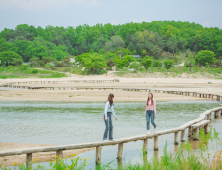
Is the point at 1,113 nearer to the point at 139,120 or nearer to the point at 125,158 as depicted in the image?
the point at 139,120

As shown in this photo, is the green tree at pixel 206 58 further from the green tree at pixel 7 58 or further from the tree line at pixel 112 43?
the green tree at pixel 7 58

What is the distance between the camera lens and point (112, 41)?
445ft

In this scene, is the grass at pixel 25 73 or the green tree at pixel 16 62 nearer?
the grass at pixel 25 73

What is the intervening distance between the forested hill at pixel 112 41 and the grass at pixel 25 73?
76.4ft

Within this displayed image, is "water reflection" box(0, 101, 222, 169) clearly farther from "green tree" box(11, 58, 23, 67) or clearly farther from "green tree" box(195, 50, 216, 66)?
"green tree" box(11, 58, 23, 67)

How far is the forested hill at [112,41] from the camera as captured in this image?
119m

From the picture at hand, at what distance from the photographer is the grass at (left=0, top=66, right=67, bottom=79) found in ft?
263

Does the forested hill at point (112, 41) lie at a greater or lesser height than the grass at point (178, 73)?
greater

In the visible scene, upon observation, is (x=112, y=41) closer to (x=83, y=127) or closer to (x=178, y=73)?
(x=178, y=73)

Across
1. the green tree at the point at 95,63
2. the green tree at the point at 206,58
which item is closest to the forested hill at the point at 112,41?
the green tree at the point at 206,58

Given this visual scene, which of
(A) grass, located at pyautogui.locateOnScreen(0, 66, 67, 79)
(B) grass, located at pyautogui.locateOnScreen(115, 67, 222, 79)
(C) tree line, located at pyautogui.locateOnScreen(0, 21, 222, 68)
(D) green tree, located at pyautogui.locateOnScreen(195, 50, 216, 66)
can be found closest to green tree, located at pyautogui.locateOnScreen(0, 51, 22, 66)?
(C) tree line, located at pyautogui.locateOnScreen(0, 21, 222, 68)

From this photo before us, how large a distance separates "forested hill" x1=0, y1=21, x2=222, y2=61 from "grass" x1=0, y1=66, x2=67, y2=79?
23.3 m

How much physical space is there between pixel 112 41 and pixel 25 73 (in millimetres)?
62386

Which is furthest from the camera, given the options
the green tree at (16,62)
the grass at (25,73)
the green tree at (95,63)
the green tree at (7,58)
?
the green tree at (7,58)
